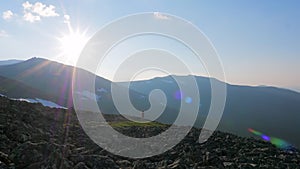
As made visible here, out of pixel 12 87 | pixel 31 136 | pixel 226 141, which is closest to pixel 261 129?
pixel 12 87

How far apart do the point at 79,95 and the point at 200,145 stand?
177 m

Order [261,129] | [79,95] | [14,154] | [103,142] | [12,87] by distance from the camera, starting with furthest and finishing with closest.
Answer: [79,95]
[261,129]
[12,87]
[103,142]
[14,154]

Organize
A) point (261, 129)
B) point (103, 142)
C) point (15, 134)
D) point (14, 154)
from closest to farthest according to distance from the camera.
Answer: point (14, 154)
point (15, 134)
point (103, 142)
point (261, 129)

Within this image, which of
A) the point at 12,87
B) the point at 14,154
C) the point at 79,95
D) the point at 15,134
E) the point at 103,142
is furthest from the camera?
the point at 79,95

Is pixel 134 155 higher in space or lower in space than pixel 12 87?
lower

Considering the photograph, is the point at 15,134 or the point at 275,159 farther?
the point at 275,159

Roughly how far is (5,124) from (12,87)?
133264 millimetres

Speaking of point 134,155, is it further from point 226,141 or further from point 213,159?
point 226,141

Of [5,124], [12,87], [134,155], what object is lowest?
[134,155]

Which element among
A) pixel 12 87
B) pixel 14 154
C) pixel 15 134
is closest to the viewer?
pixel 14 154

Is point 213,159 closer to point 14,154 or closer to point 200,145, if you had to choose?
point 200,145

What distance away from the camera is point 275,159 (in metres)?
19.1

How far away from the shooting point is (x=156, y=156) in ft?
65.8

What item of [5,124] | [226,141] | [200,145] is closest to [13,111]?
[5,124]
